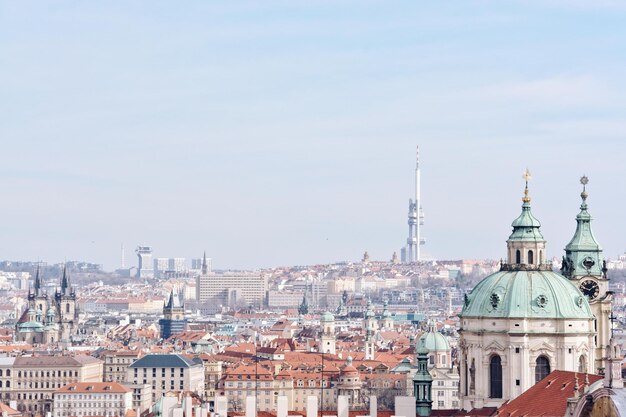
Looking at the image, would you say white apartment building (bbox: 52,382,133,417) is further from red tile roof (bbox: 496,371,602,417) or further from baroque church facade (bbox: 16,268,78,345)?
red tile roof (bbox: 496,371,602,417)

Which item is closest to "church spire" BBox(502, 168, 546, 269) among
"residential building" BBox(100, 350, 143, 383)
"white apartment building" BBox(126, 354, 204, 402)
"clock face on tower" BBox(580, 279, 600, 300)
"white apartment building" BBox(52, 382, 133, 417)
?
"clock face on tower" BBox(580, 279, 600, 300)

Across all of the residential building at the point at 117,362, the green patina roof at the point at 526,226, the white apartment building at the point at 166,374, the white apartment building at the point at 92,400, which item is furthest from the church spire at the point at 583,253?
the residential building at the point at 117,362

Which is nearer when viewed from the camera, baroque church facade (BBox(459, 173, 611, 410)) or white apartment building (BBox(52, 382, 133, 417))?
baroque church facade (BBox(459, 173, 611, 410))

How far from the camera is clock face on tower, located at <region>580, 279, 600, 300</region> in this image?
62.8 m

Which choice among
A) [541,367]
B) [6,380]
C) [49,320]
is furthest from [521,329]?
[49,320]

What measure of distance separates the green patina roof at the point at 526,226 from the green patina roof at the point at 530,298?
140cm

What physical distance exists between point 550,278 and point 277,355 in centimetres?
6552

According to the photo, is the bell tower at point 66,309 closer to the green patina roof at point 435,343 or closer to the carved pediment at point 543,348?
the green patina roof at point 435,343

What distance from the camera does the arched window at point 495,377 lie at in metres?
58.0

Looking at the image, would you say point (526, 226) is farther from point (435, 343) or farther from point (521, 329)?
point (435, 343)

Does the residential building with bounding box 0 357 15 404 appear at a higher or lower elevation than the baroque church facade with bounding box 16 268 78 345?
lower

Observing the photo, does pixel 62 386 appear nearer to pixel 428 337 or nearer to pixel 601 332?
pixel 428 337

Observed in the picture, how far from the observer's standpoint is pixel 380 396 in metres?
105

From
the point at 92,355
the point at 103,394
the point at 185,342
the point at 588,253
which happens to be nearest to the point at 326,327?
the point at 185,342
